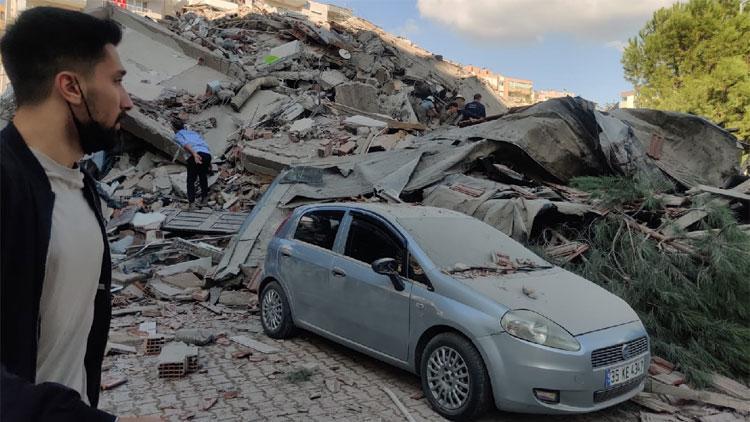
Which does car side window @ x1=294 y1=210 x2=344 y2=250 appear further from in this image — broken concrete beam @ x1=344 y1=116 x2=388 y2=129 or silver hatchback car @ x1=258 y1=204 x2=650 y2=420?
broken concrete beam @ x1=344 y1=116 x2=388 y2=129

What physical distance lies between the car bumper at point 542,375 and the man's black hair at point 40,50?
3.54 meters

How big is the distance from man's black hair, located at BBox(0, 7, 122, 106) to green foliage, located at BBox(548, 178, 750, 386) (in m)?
5.73

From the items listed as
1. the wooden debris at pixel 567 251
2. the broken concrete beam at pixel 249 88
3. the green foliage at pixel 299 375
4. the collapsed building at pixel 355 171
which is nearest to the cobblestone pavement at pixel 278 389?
the green foliage at pixel 299 375

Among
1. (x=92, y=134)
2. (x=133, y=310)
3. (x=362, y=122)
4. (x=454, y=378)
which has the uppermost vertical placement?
(x=362, y=122)

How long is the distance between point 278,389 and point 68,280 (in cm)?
384

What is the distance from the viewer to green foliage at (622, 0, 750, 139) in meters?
24.3

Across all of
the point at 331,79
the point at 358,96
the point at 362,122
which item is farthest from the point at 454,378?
the point at 331,79

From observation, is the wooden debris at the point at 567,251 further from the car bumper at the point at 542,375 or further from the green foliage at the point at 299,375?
the green foliage at the point at 299,375

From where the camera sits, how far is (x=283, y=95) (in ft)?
53.0

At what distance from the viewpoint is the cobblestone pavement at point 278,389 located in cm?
448

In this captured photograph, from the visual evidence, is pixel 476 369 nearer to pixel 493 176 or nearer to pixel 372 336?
pixel 372 336

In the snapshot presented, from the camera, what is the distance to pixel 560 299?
4.62 m

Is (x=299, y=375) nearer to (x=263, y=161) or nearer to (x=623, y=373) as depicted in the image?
(x=623, y=373)

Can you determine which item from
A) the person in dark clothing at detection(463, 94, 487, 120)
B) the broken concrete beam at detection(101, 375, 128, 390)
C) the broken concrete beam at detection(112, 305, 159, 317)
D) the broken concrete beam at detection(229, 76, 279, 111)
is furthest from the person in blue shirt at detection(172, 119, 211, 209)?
the person in dark clothing at detection(463, 94, 487, 120)
